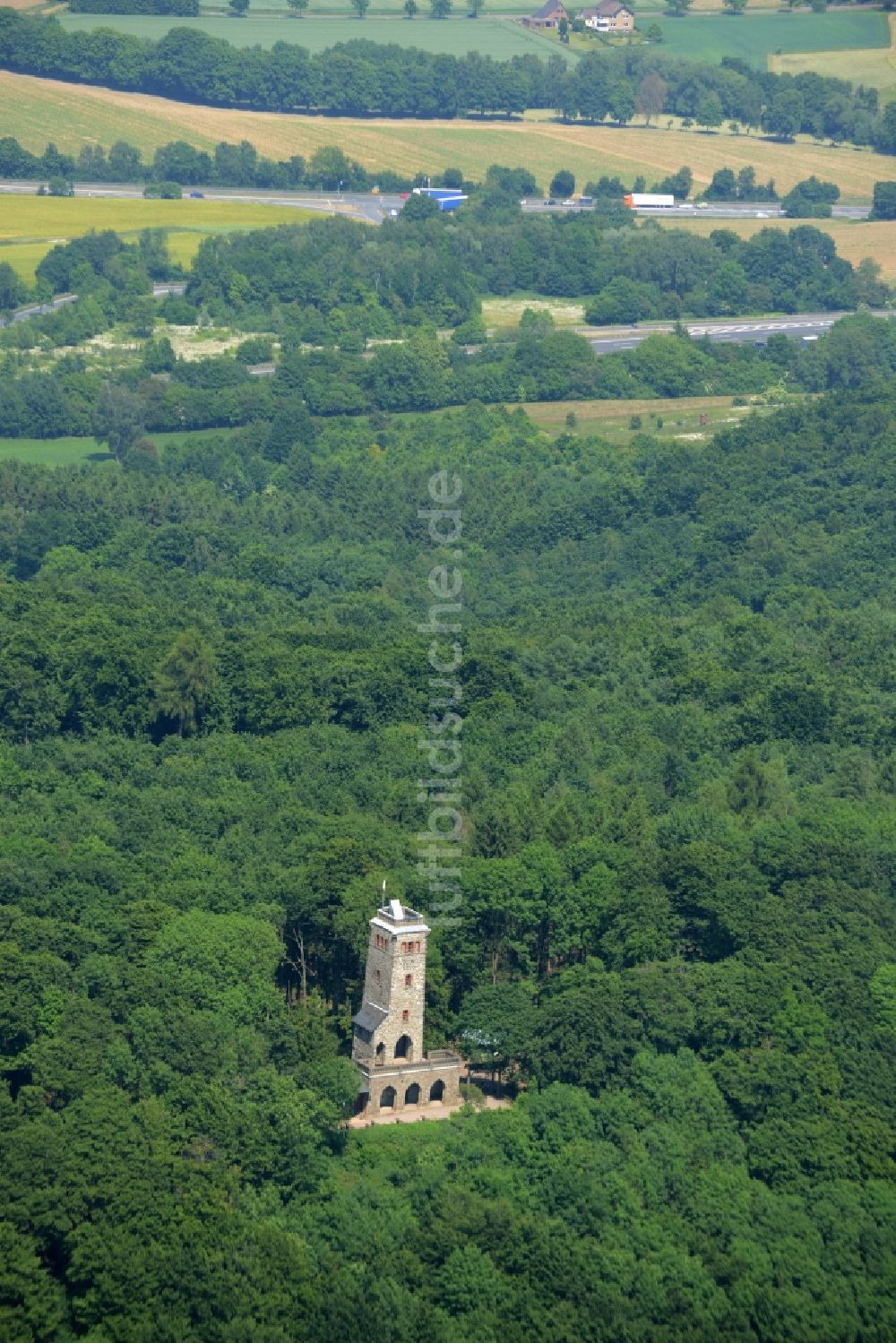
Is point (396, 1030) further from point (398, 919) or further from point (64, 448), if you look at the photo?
point (64, 448)

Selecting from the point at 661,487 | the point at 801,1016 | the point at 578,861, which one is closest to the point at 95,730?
the point at 578,861

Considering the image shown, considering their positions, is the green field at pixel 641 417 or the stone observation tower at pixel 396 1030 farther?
the green field at pixel 641 417

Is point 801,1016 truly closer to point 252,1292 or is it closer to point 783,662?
point 252,1292

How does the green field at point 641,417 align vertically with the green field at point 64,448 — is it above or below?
above

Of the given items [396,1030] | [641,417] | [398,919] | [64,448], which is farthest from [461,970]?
[641,417]

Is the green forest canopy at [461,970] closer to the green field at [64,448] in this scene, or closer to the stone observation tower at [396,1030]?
the stone observation tower at [396,1030]

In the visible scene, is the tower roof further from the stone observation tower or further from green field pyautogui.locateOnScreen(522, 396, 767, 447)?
green field pyautogui.locateOnScreen(522, 396, 767, 447)

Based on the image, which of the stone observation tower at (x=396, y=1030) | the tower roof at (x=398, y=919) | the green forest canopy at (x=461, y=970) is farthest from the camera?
the stone observation tower at (x=396, y=1030)

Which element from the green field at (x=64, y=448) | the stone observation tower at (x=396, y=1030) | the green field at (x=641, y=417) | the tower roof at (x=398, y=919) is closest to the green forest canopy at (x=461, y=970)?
the stone observation tower at (x=396, y=1030)
